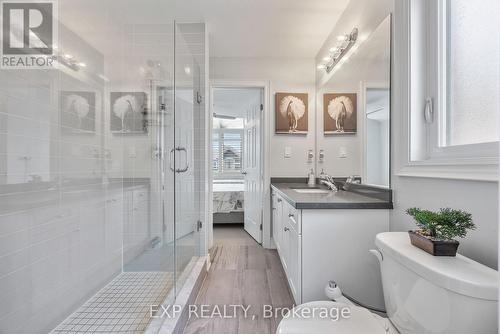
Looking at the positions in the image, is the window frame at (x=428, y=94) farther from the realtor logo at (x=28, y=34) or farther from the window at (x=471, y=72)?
the realtor logo at (x=28, y=34)

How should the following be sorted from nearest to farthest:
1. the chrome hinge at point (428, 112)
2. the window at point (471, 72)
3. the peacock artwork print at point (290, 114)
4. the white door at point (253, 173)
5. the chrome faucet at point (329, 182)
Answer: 1. the window at point (471, 72)
2. the chrome hinge at point (428, 112)
3. the chrome faucet at point (329, 182)
4. the peacock artwork print at point (290, 114)
5. the white door at point (253, 173)

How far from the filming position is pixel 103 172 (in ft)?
6.69

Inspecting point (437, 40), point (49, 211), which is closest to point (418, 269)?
point (437, 40)

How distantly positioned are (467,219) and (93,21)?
2.55 metres

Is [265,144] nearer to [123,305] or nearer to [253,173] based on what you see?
[253,173]

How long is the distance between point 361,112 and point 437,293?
1538mm

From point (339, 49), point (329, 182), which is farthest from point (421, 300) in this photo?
point (339, 49)

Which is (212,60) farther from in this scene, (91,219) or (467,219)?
(467,219)

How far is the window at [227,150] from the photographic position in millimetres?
5359

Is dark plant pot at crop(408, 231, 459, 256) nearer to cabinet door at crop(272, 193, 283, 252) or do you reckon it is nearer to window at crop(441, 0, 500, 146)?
window at crop(441, 0, 500, 146)

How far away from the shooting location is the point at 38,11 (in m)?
1.48

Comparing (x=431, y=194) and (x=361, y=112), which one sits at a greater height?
(x=361, y=112)

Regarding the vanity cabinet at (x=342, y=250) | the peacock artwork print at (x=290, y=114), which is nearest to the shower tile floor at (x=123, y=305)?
the vanity cabinet at (x=342, y=250)

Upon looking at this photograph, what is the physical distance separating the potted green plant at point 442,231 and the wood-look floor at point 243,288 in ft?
3.83
